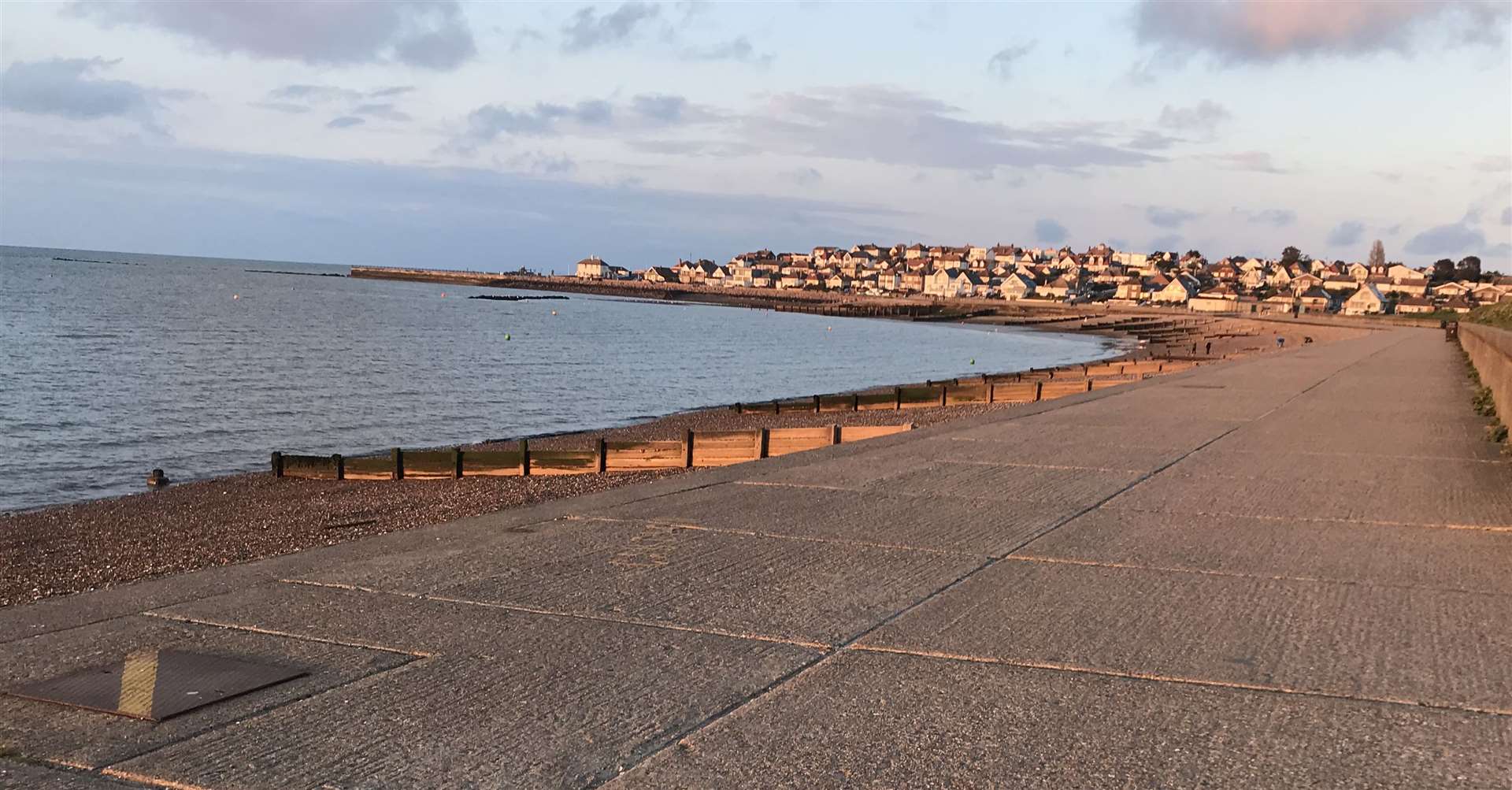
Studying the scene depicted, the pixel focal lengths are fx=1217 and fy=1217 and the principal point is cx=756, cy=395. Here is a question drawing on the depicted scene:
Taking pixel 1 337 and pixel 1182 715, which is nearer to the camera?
pixel 1182 715

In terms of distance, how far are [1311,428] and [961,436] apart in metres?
4.46

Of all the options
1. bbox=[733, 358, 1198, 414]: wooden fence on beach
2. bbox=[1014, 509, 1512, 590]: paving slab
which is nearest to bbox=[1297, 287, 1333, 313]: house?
bbox=[733, 358, 1198, 414]: wooden fence on beach

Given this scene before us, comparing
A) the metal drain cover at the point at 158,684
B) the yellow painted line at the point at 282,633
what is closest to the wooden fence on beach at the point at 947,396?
the yellow painted line at the point at 282,633

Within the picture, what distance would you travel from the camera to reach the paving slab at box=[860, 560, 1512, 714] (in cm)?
454

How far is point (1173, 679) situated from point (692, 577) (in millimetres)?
2330

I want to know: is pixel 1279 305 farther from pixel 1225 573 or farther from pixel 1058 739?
pixel 1058 739

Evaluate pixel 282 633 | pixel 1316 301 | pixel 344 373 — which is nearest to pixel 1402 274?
pixel 1316 301

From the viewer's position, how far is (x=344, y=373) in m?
43.8

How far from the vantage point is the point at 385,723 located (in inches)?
153

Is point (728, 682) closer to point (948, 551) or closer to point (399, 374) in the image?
point (948, 551)

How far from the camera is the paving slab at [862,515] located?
6.99 meters

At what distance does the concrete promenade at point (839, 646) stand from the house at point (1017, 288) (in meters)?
184

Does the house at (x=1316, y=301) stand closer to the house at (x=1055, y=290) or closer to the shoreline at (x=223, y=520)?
the house at (x=1055, y=290)

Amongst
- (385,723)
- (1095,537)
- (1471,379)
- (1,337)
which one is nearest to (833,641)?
(385,723)
